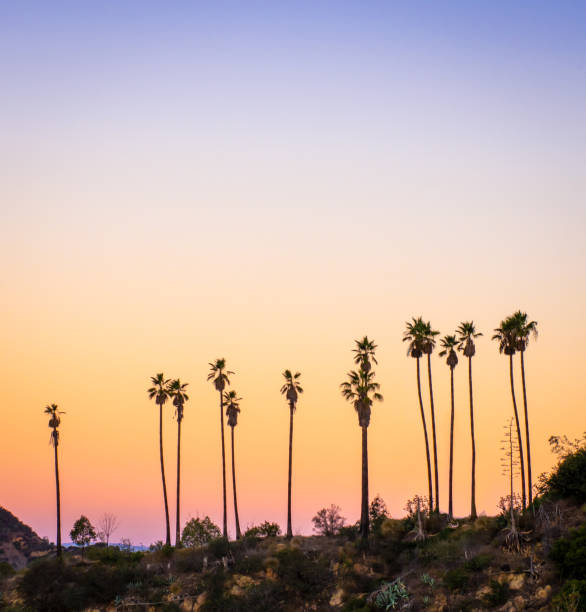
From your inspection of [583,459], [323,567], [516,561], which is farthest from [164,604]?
[583,459]

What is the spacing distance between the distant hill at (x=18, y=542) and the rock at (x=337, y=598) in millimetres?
98894

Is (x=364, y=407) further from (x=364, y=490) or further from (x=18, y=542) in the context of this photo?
(x=18, y=542)

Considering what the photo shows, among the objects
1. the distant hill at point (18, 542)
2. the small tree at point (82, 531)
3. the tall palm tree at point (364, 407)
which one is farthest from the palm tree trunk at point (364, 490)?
the distant hill at point (18, 542)

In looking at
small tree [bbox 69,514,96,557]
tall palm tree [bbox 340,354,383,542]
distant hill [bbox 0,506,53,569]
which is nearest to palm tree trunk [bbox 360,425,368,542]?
tall palm tree [bbox 340,354,383,542]

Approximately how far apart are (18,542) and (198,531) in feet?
253

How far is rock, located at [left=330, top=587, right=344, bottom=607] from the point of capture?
5459 cm

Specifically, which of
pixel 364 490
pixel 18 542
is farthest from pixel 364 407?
pixel 18 542

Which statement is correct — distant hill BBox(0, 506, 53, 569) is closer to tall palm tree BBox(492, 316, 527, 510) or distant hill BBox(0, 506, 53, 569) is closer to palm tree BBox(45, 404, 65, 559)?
palm tree BBox(45, 404, 65, 559)

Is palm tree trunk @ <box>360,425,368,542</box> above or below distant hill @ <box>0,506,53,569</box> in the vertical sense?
above

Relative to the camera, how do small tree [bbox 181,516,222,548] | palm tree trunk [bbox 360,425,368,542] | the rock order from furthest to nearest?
small tree [bbox 181,516,222,548] < palm tree trunk [bbox 360,425,368,542] < the rock

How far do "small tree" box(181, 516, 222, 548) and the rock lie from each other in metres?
35.2

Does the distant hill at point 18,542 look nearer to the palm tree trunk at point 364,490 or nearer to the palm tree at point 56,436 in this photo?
the palm tree at point 56,436

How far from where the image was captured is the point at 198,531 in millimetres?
90312

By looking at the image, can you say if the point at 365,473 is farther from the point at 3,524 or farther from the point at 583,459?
the point at 3,524
